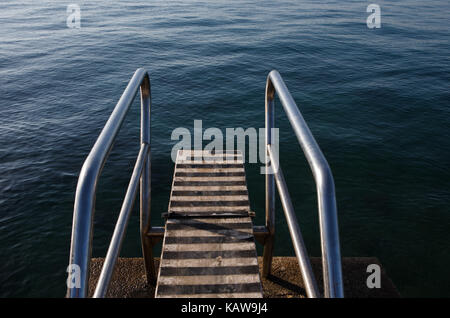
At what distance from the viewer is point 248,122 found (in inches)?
454

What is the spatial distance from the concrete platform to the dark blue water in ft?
6.75

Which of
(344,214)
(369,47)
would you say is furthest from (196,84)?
(369,47)

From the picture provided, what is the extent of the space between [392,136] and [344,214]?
442 centimetres

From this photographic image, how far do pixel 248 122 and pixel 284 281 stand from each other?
326 inches

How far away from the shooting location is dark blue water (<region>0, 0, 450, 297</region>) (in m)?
6.42

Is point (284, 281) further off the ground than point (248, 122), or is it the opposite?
point (248, 122)

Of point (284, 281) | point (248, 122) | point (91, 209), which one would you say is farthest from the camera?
point (248, 122)
